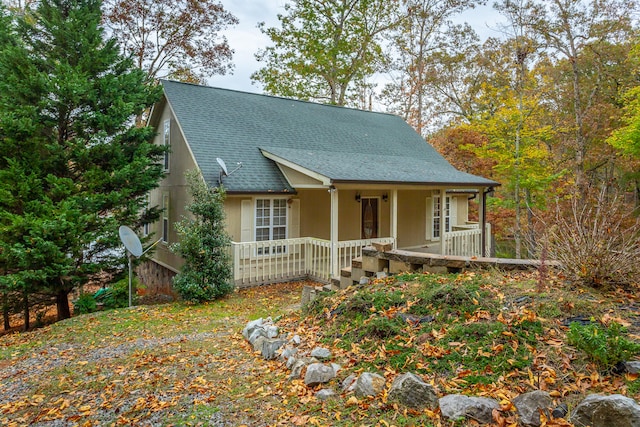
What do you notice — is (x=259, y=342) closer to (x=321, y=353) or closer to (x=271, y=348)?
(x=271, y=348)

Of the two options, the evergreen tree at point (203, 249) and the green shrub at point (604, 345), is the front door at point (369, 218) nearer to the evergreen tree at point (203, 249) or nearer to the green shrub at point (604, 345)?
the evergreen tree at point (203, 249)

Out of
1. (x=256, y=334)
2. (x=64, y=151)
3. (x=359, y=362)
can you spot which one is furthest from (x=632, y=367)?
(x=64, y=151)

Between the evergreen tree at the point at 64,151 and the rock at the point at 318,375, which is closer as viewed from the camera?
the rock at the point at 318,375

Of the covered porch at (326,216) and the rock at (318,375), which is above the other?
the covered porch at (326,216)

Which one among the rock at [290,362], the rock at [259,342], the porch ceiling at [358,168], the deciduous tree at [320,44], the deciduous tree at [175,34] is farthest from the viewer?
the deciduous tree at [320,44]

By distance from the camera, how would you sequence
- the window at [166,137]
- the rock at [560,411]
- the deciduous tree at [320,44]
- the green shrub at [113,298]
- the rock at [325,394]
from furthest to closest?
the deciduous tree at [320,44], the window at [166,137], the green shrub at [113,298], the rock at [325,394], the rock at [560,411]

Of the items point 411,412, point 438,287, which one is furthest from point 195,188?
point 411,412

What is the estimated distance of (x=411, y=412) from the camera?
3.09m

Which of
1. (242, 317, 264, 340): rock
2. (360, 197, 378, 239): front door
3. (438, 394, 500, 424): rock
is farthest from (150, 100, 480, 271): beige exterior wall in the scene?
(438, 394, 500, 424): rock

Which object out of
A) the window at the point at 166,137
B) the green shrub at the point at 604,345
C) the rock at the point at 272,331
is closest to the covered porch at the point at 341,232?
the rock at the point at 272,331

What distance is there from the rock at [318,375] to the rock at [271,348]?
0.99 m

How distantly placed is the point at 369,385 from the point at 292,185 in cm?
804

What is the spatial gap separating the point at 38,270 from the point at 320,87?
20.1 metres

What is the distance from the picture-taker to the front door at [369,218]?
13.1 meters
